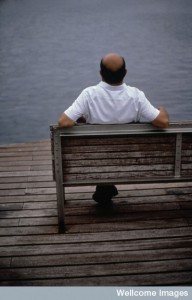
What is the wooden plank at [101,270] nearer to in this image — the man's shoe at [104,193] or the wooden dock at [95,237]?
the wooden dock at [95,237]

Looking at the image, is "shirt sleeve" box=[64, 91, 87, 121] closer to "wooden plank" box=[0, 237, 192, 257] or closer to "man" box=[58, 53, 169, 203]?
"man" box=[58, 53, 169, 203]

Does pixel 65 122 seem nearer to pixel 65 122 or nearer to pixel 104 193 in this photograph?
pixel 65 122

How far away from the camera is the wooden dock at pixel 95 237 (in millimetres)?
2631

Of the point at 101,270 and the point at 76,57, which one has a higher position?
the point at 76,57

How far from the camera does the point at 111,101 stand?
9.78 ft

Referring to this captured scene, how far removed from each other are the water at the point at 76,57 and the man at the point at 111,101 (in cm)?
400

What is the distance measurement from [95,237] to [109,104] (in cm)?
96

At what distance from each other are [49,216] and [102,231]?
1.64ft

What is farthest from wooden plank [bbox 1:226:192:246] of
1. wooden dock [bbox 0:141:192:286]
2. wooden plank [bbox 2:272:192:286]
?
wooden plank [bbox 2:272:192:286]

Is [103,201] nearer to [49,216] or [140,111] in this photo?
[49,216]

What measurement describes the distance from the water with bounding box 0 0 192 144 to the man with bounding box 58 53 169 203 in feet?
13.1

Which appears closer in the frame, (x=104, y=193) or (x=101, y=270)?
(x=101, y=270)

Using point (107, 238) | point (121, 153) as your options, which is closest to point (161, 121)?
point (121, 153)

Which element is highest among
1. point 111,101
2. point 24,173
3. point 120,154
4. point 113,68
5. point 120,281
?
point 113,68
